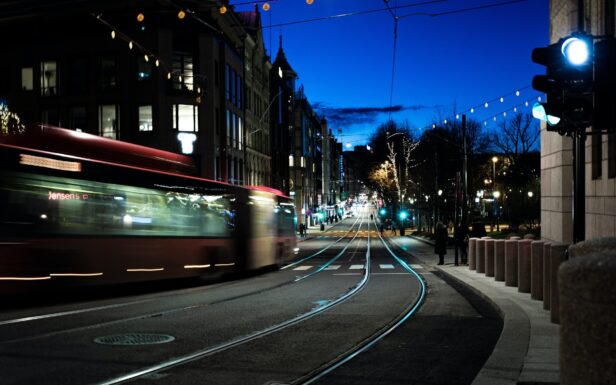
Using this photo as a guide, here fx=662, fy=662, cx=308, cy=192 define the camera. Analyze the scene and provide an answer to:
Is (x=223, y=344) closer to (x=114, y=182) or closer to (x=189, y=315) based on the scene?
(x=189, y=315)

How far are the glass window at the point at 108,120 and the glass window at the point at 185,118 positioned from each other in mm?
4328

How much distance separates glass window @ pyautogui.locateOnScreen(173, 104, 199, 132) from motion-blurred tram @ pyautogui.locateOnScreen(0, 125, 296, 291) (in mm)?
27924

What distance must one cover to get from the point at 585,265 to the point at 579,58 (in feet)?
23.4

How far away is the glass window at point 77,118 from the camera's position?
4981 cm

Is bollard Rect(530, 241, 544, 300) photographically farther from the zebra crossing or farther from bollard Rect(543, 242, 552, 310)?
the zebra crossing

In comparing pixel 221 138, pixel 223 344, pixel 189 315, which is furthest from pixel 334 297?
pixel 221 138

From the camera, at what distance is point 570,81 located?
9.70 m

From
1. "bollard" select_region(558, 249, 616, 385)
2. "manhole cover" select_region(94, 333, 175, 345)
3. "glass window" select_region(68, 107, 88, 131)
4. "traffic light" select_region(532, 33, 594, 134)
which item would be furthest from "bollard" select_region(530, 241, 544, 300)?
"glass window" select_region(68, 107, 88, 131)

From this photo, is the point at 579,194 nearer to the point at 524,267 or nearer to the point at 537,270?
the point at 537,270

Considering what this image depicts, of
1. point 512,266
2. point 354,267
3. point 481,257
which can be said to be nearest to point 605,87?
point 512,266

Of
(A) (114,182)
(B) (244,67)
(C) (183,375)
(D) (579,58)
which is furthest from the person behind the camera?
(B) (244,67)

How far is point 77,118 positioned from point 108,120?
8.98ft

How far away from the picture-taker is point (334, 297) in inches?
661

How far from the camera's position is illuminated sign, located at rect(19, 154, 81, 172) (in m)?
13.8
